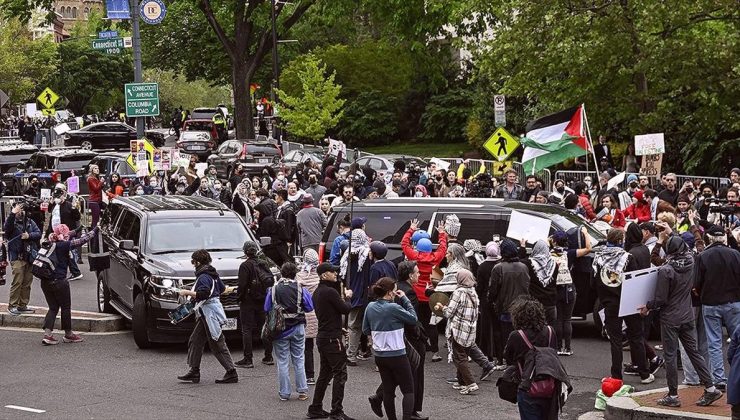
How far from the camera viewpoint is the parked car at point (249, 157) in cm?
4119

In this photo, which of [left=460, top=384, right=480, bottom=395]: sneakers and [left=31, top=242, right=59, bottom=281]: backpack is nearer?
[left=460, top=384, right=480, bottom=395]: sneakers

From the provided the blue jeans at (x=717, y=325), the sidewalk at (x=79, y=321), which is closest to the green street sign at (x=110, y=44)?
the sidewalk at (x=79, y=321)

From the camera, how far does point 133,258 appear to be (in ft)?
57.6

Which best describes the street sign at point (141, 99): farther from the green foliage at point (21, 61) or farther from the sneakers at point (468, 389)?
the green foliage at point (21, 61)

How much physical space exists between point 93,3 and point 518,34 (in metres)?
170

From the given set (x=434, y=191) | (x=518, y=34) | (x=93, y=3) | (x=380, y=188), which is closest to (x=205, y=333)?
(x=380, y=188)

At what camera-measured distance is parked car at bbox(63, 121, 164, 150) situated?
5141 centimetres

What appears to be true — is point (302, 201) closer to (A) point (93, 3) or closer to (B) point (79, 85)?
(B) point (79, 85)

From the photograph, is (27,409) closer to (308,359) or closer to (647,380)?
(308,359)

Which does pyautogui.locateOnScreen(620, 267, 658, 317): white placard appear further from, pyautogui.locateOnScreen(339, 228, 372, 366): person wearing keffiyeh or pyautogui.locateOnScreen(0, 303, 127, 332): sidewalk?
pyautogui.locateOnScreen(0, 303, 127, 332): sidewalk

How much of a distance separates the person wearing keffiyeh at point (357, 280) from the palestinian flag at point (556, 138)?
8138mm

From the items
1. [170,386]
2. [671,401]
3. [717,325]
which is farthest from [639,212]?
[170,386]

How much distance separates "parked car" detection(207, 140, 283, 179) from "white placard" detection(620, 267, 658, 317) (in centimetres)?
2817

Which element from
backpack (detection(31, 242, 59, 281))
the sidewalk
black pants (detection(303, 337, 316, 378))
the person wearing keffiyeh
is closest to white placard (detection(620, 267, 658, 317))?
black pants (detection(303, 337, 316, 378))
